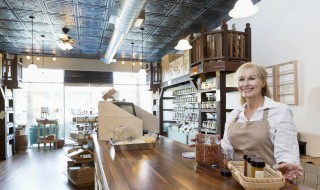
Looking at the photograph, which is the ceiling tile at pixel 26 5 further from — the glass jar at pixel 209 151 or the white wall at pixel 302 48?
the glass jar at pixel 209 151

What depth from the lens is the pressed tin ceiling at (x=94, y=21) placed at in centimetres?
477

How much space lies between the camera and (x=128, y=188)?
110 cm

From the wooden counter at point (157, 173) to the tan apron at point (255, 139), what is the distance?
318 mm

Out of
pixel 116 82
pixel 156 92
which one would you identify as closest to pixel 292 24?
pixel 156 92

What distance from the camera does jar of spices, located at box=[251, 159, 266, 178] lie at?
98 cm

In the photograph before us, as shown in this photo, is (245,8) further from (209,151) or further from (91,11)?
(91,11)

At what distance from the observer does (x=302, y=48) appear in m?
3.70

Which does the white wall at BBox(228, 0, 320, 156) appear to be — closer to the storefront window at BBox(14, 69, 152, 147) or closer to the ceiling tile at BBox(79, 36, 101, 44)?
the ceiling tile at BBox(79, 36, 101, 44)

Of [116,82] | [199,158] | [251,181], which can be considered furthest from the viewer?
[116,82]

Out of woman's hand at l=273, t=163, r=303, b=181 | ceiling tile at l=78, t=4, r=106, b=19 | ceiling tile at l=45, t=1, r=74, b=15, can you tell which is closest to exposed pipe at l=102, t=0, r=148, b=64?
ceiling tile at l=78, t=4, r=106, b=19

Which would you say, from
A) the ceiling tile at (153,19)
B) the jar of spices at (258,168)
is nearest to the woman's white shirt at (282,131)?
the jar of spices at (258,168)

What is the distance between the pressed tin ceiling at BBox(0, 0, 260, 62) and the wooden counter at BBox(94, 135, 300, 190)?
3673 millimetres

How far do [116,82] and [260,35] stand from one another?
6.89m

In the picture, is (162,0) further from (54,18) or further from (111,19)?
(54,18)
